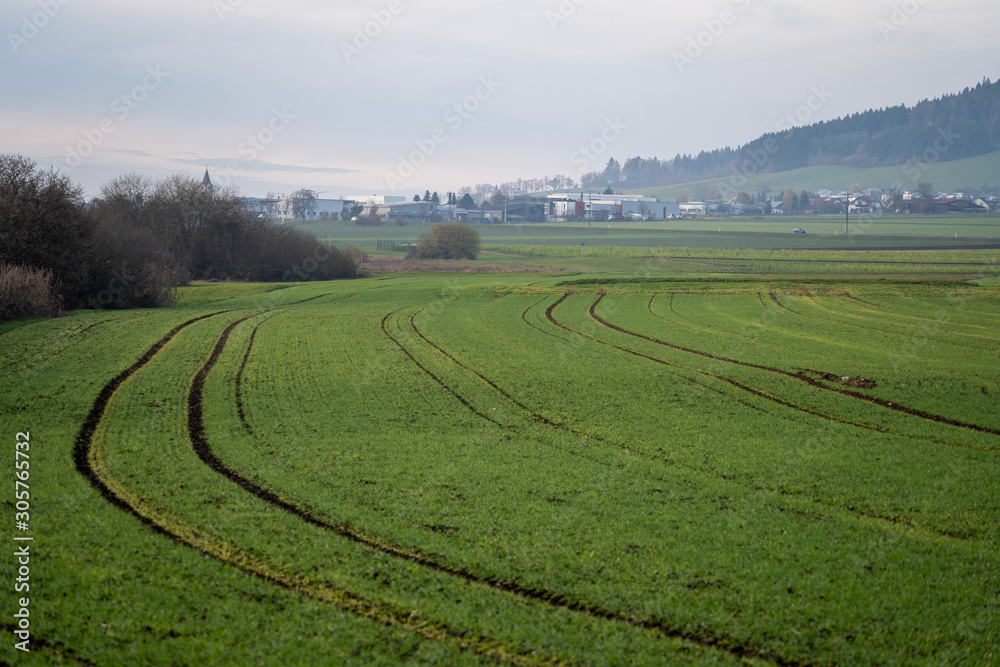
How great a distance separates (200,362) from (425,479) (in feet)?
42.4

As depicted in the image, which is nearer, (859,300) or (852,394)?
(852,394)

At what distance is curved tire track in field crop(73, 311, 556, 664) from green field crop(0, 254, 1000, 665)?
39 mm

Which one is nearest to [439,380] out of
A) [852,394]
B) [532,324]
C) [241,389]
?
[241,389]

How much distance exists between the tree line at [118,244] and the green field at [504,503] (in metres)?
14.1

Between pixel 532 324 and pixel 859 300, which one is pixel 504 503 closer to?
pixel 532 324

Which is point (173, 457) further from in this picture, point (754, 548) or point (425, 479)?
point (754, 548)

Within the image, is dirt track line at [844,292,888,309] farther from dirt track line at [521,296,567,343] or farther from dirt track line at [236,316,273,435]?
dirt track line at [236,316,273,435]

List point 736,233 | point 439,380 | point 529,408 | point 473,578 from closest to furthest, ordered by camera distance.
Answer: point 473,578, point 529,408, point 439,380, point 736,233

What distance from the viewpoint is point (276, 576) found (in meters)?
7.87

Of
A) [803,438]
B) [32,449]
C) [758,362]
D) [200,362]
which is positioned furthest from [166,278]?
[803,438]

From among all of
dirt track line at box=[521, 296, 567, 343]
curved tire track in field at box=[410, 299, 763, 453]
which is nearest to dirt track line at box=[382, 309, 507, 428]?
curved tire track in field at box=[410, 299, 763, 453]

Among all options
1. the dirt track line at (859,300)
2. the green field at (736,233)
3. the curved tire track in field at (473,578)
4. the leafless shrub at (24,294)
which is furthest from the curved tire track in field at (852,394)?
the green field at (736,233)

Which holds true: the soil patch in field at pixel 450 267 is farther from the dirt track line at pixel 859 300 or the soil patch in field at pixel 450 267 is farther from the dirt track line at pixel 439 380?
the dirt track line at pixel 439 380

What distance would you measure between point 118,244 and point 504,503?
38.5m
